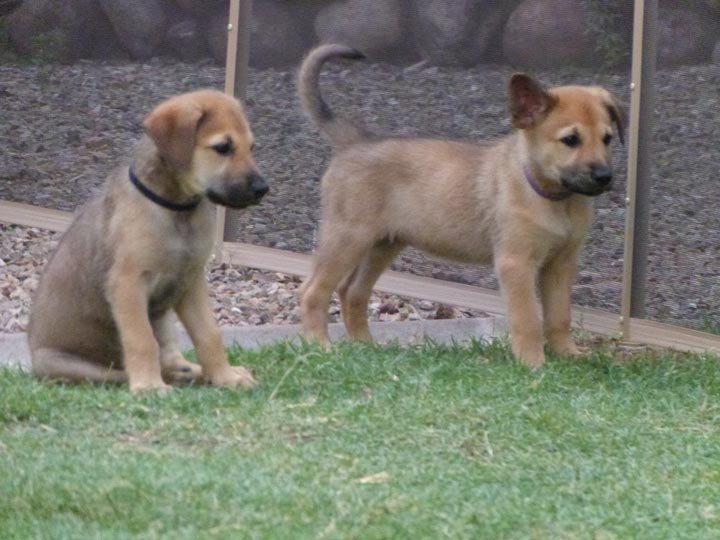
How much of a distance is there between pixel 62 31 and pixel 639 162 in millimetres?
4595

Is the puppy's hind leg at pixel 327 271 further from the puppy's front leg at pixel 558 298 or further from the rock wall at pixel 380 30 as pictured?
the rock wall at pixel 380 30

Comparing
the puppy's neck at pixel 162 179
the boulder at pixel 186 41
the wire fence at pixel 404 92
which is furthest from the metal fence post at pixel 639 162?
the boulder at pixel 186 41

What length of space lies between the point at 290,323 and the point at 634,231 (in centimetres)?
221

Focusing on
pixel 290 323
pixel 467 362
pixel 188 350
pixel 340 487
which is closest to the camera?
pixel 340 487

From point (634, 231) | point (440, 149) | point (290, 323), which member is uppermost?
point (440, 149)

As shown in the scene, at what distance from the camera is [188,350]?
790cm

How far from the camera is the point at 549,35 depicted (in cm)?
860

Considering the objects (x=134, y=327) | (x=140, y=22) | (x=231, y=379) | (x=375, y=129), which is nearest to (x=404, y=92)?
(x=375, y=129)

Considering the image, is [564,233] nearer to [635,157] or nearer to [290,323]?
[635,157]

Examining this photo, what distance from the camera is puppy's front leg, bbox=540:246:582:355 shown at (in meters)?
7.85

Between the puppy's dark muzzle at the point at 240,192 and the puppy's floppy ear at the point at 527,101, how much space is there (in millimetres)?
1624

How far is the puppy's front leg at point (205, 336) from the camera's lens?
669 centimetres

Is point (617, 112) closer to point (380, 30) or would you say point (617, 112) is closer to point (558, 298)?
point (558, 298)

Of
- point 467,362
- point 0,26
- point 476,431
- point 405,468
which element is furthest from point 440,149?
point 0,26
